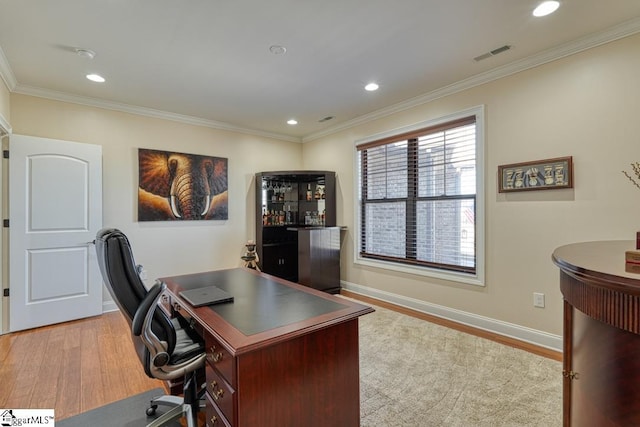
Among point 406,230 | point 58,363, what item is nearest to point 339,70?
point 406,230

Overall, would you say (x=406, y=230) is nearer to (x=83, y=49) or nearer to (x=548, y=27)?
(x=548, y=27)


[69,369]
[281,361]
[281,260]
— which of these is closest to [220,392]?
[281,361]

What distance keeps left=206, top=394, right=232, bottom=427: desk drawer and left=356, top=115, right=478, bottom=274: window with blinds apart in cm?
286

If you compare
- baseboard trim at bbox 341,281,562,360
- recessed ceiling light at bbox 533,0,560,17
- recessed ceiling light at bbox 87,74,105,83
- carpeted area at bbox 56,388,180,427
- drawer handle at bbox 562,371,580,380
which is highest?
recessed ceiling light at bbox 87,74,105,83

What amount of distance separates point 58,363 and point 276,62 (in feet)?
10.7

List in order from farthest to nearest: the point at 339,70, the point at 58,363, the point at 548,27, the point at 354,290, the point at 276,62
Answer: the point at 354,290
the point at 339,70
the point at 276,62
the point at 58,363
the point at 548,27

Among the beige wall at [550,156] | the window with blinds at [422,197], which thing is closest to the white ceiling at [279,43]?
the beige wall at [550,156]

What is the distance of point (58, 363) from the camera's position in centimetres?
257

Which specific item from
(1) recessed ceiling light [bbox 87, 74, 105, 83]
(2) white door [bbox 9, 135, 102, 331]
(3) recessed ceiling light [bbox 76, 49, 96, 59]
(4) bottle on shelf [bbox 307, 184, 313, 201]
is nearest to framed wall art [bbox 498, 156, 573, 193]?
(4) bottle on shelf [bbox 307, 184, 313, 201]

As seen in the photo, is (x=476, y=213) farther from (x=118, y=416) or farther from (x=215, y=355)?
(x=118, y=416)

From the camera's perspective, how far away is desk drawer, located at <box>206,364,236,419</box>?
4.10ft

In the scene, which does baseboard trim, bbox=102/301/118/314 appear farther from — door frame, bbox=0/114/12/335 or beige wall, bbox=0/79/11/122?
beige wall, bbox=0/79/11/122

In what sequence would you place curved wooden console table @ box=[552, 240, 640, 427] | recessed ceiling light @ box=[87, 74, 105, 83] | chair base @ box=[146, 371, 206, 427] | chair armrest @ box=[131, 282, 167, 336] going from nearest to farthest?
curved wooden console table @ box=[552, 240, 640, 427]
chair armrest @ box=[131, 282, 167, 336]
chair base @ box=[146, 371, 206, 427]
recessed ceiling light @ box=[87, 74, 105, 83]

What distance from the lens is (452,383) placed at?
221cm
